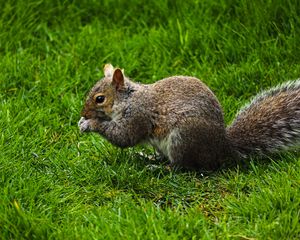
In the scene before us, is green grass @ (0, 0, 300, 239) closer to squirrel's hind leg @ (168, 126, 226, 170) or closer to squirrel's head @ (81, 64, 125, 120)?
squirrel's hind leg @ (168, 126, 226, 170)

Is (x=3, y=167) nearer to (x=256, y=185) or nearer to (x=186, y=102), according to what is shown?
(x=186, y=102)

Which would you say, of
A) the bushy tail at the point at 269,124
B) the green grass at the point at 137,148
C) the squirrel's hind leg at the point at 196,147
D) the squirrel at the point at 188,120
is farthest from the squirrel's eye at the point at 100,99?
the bushy tail at the point at 269,124

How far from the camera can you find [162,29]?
17.5ft

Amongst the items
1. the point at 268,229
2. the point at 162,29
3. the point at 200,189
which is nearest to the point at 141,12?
the point at 162,29

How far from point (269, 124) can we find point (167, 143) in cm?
55

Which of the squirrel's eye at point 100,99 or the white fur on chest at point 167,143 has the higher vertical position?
the squirrel's eye at point 100,99

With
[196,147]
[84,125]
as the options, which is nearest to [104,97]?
[84,125]

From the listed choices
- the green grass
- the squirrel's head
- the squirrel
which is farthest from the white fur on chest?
the squirrel's head

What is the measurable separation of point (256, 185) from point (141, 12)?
90.4 inches

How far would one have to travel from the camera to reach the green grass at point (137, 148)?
335cm

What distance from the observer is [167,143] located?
400 centimetres

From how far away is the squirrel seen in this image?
3.95 m

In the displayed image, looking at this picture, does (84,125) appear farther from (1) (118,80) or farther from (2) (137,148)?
(2) (137,148)

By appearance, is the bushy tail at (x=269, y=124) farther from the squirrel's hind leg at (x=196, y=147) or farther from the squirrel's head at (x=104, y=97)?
the squirrel's head at (x=104, y=97)
